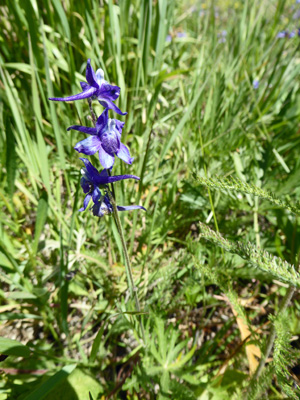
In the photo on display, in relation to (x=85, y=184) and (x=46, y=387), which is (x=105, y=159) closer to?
(x=85, y=184)

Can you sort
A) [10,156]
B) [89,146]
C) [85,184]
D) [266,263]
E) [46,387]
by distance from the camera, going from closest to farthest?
[266,263] < [89,146] < [85,184] < [46,387] < [10,156]

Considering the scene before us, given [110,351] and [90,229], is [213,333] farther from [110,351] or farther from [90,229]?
[90,229]

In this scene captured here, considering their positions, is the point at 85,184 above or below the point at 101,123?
below

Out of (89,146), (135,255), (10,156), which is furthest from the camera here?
(135,255)

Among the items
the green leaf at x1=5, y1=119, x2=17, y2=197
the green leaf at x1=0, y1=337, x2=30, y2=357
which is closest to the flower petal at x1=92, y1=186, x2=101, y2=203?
the green leaf at x1=0, y1=337, x2=30, y2=357

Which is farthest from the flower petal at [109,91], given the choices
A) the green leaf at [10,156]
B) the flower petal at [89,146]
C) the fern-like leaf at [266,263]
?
the green leaf at [10,156]

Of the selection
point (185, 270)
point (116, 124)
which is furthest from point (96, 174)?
point (185, 270)

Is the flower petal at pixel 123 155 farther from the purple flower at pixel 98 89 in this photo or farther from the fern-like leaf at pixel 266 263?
the fern-like leaf at pixel 266 263

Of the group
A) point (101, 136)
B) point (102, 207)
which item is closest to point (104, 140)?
point (101, 136)

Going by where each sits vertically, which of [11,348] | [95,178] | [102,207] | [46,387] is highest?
[95,178]
